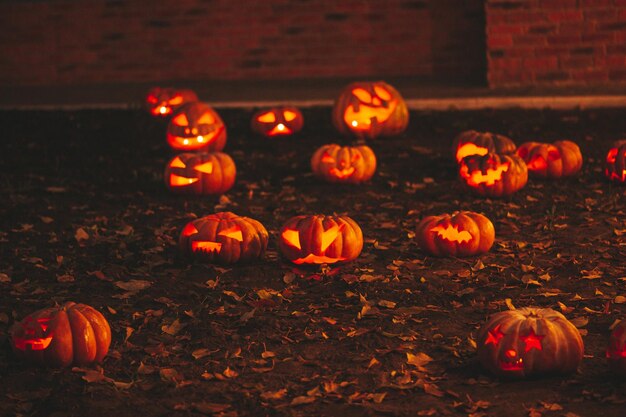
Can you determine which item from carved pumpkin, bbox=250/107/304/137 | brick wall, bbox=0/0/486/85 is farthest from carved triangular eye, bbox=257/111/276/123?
brick wall, bbox=0/0/486/85

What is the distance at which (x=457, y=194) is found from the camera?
797 cm

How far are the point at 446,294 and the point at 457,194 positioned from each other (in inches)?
98.4

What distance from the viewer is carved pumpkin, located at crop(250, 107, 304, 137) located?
9.98m

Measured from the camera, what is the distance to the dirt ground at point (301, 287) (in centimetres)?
430

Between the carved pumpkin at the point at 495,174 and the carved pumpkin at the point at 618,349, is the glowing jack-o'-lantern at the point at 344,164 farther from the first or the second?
the carved pumpkin at the point at 618,349

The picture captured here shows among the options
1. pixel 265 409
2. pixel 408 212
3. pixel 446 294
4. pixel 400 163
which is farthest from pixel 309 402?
pixel 400 163

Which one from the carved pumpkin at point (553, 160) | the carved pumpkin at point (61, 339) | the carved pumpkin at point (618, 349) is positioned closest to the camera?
the carved pumpkin at point (618, 349)

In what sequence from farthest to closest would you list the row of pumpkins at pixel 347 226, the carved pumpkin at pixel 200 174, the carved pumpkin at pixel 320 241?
1. the carved pumpkin at pixel 200 174
2. the carved pumpkin at pixel 320 241
3. the row of pumpkins at pixel 347 226

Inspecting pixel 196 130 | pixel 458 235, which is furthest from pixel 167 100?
pixel 458 235

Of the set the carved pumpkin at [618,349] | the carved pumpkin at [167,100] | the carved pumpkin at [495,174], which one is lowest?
the carved pumpkin at [618,349]

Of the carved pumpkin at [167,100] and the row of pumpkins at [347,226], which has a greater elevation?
the carved pumpkin at [167,100]

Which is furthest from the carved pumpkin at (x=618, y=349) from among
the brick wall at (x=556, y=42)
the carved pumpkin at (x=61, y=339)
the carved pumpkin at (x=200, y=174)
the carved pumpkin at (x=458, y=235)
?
the brick wall at (x=556, y=42)

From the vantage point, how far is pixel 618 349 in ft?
14.0

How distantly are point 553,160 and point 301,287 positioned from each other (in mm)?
3157
